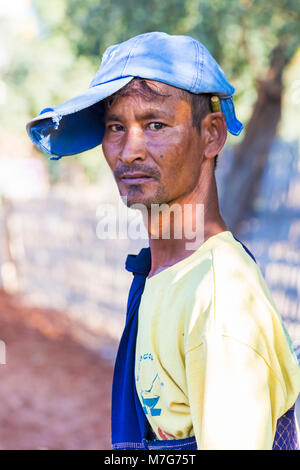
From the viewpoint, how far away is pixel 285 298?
4777mm

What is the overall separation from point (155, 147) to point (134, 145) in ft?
0.20

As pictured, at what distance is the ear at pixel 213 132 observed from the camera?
1564 millimetres

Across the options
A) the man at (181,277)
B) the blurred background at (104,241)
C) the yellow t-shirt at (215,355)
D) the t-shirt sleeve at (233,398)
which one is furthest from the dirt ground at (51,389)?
the t-shirt sleeve at (233,398)

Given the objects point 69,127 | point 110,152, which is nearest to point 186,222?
point 110,152

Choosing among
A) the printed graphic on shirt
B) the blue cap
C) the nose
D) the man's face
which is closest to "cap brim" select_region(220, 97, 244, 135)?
the blue cap

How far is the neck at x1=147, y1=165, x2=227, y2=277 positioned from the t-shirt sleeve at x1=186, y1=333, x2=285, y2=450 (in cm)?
45

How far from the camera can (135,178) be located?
1521mm

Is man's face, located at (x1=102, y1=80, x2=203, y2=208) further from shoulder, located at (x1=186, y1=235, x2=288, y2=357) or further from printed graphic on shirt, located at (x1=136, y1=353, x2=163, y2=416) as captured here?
printed graphic on shirt, located at (x1=136, y1=353, x2=163, y2=416)

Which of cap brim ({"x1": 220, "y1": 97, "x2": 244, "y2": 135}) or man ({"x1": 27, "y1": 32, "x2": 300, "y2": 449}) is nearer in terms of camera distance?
man ({"x1": 27, "y1": 32, "x2": 300, "y2": 449})

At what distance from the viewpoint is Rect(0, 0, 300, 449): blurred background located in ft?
15.8

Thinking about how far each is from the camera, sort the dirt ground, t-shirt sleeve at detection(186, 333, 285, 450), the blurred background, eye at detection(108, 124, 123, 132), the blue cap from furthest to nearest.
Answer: the blurred background < the dirt ground < eye at detection(108, 124, 123, 132) < the blue cap < t-shirt sleeve at detection(186, 333, 285, 450)

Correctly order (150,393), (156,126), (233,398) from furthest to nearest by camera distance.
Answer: (156,126), (150,393), (233,398)

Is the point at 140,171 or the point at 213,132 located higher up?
the point at 213,132

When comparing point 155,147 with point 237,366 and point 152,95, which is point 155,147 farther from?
point 237,366
